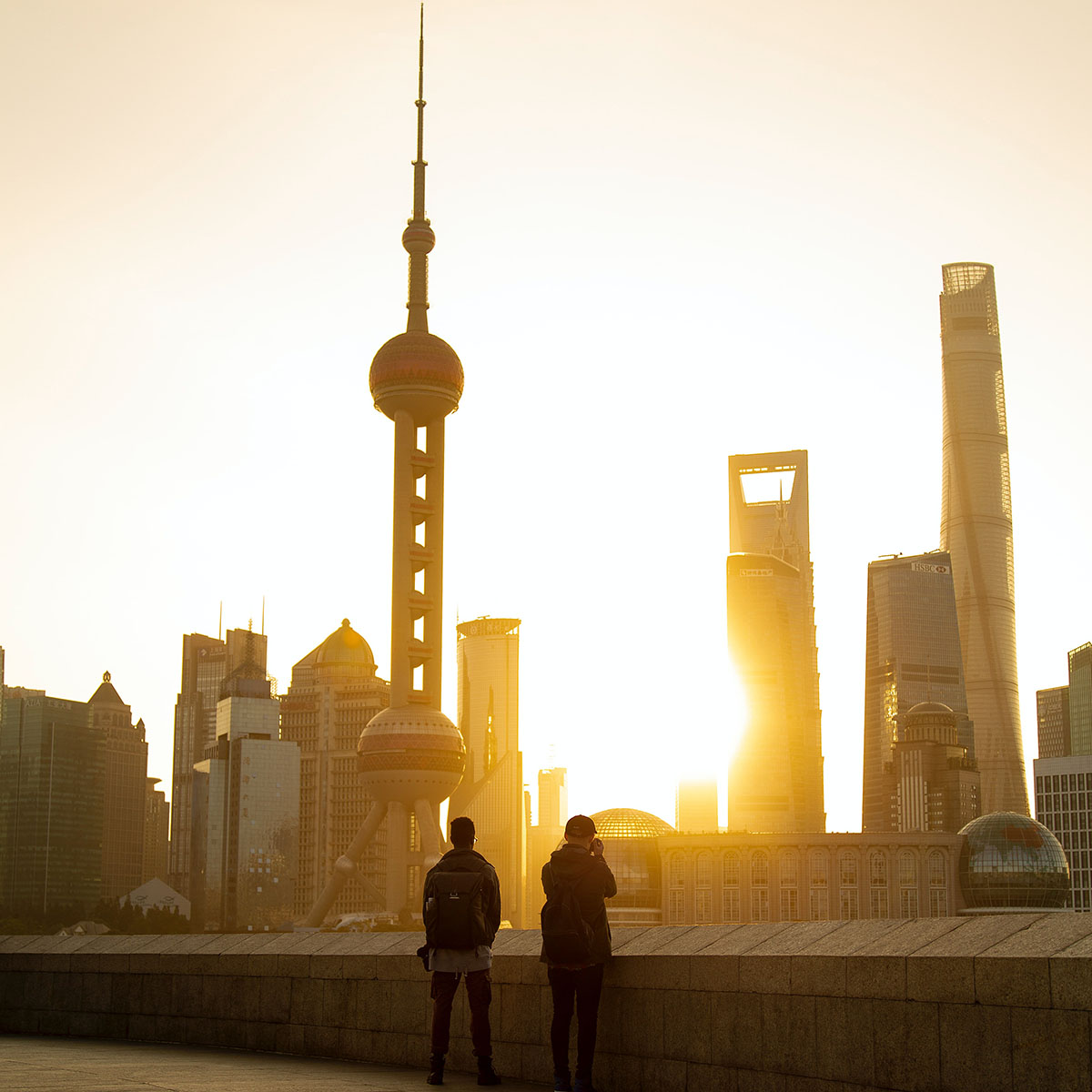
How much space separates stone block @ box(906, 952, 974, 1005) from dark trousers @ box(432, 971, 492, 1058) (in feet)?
16.4

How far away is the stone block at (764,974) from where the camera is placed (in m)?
12.9

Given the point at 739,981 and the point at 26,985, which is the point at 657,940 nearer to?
the point at 739,981

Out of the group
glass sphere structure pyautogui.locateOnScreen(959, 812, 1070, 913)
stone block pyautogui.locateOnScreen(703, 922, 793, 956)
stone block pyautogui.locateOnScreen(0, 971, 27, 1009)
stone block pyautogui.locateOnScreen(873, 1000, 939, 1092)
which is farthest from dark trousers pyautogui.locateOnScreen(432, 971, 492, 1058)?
glass sphere structure pyautogui.locateOnScreen(959, 812, 1070, 913)

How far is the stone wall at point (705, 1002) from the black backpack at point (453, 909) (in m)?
1.18

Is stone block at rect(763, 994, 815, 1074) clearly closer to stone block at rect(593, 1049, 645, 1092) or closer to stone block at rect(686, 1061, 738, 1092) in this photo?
stone block at rect(686, 1061, 738, 1092)

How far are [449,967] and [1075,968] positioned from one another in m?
6.78

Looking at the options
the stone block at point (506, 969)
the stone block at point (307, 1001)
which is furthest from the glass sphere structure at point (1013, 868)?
the stone block at point (506, 969)

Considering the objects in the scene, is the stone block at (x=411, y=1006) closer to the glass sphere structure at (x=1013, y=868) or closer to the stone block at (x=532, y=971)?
the stone block at (x=532, y=971)

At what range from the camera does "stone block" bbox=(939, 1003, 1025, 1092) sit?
35.1 feet

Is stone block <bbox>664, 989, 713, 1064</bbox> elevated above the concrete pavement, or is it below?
above

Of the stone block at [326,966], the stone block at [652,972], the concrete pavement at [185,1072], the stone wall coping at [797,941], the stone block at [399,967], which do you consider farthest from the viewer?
the stone block at [326,966]

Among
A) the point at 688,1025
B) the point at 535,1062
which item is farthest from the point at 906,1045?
the point at 535,1062

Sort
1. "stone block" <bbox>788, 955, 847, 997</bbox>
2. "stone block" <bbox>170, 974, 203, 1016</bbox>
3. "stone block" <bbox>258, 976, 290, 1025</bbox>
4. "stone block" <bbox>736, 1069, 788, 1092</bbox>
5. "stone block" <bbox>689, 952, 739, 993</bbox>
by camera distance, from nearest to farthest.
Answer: "stone block" <bbox>788, 955, 847, 997</bbox> < "stone block" <bbox>736, 1069, 788, 1092</bbox> < "stone block" <bbox>689, 952, 739, 993</bbox> < "stone block" <bbox>258, 976, 290, 1025</bbox> < "stone block" <bbox>170, 974, 203, 1016</bbox>

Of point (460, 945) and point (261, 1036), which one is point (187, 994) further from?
point (460, 945)
